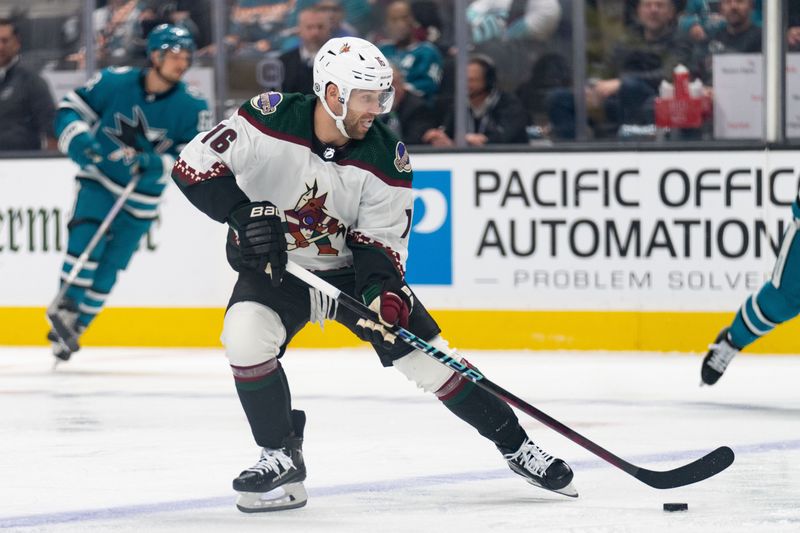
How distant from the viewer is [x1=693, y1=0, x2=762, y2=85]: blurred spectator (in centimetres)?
730

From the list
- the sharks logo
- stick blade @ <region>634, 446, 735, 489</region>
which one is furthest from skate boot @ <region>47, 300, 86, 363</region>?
stick blade @ <region>634, 446, 735, 489</region>

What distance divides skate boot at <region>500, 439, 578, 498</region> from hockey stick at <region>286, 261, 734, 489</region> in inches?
2.8

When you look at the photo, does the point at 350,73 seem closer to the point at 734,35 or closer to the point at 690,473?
the point at 690,473

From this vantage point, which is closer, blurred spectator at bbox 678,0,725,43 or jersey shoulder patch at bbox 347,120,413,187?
jersey shoulder patch at bbox 347,120,413,187

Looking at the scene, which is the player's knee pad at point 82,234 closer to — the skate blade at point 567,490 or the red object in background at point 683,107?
the red object in background at point 683,107

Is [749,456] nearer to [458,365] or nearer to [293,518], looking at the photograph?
[458,365]

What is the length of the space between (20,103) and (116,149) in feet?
3.65

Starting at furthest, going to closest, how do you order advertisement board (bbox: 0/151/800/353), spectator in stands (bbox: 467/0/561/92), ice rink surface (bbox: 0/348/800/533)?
spectator in stands (bbox: 467/0/561/92) < advertisement board (bbox: 0/151/800/353) < ice rink surface (bbox: 0/348/800/533)

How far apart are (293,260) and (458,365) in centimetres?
44

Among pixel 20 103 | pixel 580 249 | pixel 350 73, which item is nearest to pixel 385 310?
pixel 350 73

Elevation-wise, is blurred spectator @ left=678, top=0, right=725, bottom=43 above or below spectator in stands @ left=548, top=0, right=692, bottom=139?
above

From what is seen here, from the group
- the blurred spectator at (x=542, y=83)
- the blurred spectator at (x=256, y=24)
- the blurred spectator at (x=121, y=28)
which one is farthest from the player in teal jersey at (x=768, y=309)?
the blurred spectator at (x=121, y=28)

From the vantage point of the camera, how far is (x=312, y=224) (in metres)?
3.89

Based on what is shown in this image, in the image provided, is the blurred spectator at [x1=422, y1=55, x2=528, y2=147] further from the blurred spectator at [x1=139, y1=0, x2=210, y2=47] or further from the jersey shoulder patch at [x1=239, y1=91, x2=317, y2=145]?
the jersey shoulder patch at [x1=239, y1=91, x2=317, y2=145]
